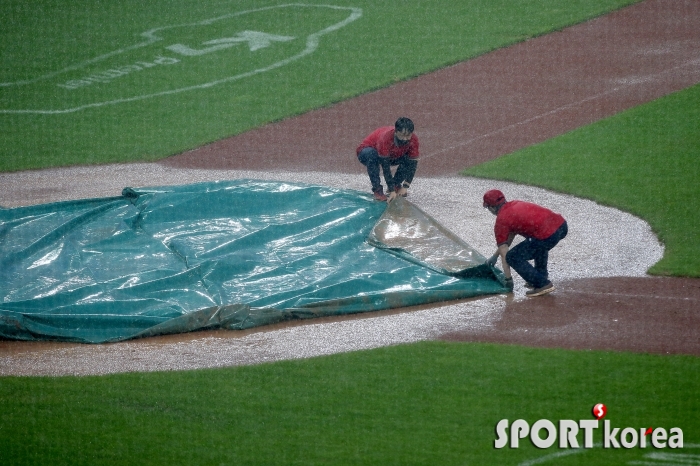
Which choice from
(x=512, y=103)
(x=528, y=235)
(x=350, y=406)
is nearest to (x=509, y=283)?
(x=528, y=235)

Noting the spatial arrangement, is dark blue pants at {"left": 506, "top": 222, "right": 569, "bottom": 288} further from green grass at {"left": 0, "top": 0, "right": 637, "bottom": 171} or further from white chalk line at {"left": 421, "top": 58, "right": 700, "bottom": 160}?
green grass at {"left": 0, "top": 0, "right": 637, "bottom": 171}

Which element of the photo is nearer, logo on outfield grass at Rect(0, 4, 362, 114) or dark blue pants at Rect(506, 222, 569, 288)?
dark blue pants at Rect(506, 222, 569, 288)

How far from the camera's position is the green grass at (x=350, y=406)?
21.7 feet

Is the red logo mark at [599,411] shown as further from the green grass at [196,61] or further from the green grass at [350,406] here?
the green grass at [196,61]

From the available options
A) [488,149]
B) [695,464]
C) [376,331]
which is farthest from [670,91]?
[695,464]

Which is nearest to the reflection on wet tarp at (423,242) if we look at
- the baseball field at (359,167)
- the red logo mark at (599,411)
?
the baseball field at (359,167)

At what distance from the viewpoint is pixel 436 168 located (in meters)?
13.6

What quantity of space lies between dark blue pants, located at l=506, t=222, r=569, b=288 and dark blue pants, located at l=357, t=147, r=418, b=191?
9.72ft

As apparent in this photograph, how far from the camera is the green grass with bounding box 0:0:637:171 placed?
16.3m

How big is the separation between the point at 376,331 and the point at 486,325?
1.01m

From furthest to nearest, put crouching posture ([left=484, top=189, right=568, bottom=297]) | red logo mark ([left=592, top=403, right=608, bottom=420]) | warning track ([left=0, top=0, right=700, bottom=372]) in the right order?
warning track ([left=0, top=0, right=700, bottom=372]), crouching posture ([left=484, top=189, right=568, bottom=297]), red logo mark ([left=592, top=403, right=608, bottom=420])

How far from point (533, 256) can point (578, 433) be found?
2700 millimetres

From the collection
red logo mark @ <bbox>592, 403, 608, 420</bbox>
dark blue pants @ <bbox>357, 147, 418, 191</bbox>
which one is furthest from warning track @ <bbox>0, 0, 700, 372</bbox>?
red logo mark @ <bbox>592, 403, 608, 420</bbox>

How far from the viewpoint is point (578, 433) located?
672 cm
